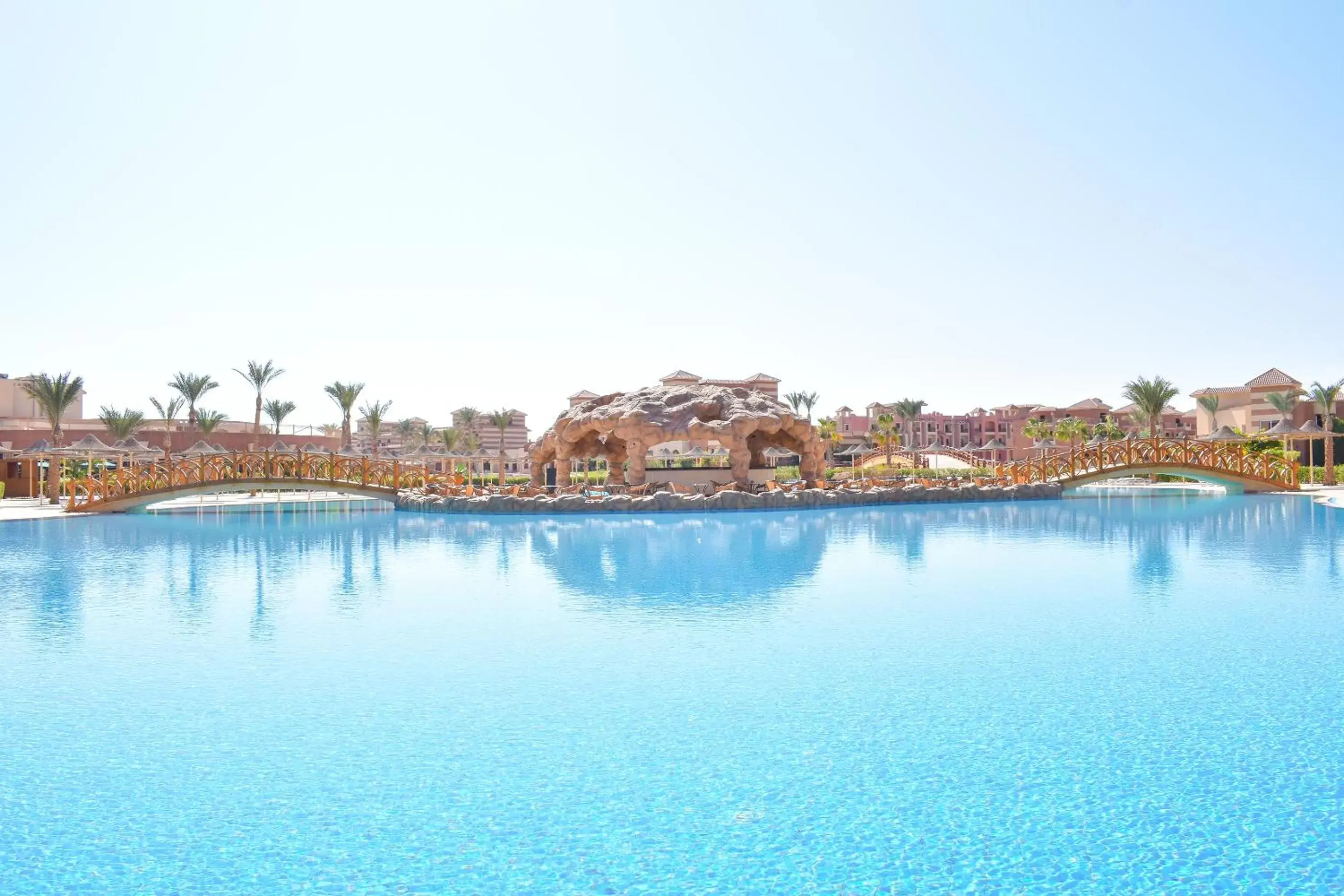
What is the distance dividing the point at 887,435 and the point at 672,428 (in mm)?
37013

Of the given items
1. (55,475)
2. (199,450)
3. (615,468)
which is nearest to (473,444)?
(199,450)

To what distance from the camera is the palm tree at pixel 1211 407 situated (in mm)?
55406

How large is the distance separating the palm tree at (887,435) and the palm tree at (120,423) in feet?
137

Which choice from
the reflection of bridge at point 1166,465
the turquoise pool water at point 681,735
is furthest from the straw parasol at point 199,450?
the reflection of bridge at point 1166,465

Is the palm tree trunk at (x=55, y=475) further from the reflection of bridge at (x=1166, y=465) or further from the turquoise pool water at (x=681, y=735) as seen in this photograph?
the reflection of bridge at (x=1166, y=465)

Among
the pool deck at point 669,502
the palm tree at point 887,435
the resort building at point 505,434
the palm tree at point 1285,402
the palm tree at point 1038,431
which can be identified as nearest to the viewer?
the pool deck at point 669,502

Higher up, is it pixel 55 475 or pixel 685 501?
pixel 55 475

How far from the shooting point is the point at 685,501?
2933 cm

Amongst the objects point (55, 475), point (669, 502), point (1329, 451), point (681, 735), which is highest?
point (1329, 451)

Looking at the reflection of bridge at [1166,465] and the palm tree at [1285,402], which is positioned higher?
the palm tree at [1285,402]

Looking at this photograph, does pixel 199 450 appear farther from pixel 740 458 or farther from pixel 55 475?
pixel 740 458

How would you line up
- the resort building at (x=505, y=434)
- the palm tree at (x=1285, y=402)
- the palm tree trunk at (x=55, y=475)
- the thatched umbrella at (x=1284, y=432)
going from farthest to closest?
the resort building at (x=505, y=434), the palm tree at (x=1285, y=402), the thatched umbrella at (x=1284, y=432), the palm tree trunk at (x=55, y=475)

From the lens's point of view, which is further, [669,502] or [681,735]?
[669,502]

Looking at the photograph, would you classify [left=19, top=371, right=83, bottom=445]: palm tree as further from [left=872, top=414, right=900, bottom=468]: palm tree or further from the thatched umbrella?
the thatched umbrella
